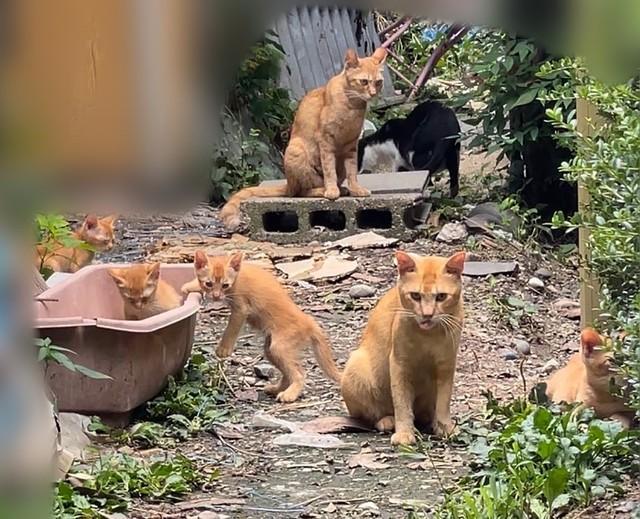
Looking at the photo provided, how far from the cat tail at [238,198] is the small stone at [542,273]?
6.60 ft

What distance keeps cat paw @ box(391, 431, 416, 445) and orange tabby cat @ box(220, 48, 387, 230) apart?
373cm

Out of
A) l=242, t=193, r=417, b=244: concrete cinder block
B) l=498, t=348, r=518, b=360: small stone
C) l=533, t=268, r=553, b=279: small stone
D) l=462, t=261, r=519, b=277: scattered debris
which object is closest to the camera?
l=498, t=348, r=518, b=360: small stone

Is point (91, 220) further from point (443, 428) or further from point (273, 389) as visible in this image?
point (273, 389)

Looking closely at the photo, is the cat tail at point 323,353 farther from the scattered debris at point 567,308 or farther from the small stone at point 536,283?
the small stone at point 536,283

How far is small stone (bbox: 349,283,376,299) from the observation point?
5.99 metres

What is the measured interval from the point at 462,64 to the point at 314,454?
4728 millimetres

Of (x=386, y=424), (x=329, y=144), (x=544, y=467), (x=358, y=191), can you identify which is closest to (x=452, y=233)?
(x=358, y=191)

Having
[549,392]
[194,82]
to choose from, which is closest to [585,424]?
[549,392]

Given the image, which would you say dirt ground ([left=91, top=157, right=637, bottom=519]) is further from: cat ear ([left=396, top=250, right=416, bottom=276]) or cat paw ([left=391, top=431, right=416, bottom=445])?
cat ear ([left=396, top=250, right=416, bottom=276])

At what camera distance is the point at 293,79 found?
30.9 ft

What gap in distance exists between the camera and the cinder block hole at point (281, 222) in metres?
7.56

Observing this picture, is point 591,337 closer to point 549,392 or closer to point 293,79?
point 549,392

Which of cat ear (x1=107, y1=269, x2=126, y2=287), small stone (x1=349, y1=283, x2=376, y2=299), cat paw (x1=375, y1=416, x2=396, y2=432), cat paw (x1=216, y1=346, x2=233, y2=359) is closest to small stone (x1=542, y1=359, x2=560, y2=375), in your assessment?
cat paw (x1=375, y1=416, x2=396, y2=432)

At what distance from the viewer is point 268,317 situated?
4.61 meters
